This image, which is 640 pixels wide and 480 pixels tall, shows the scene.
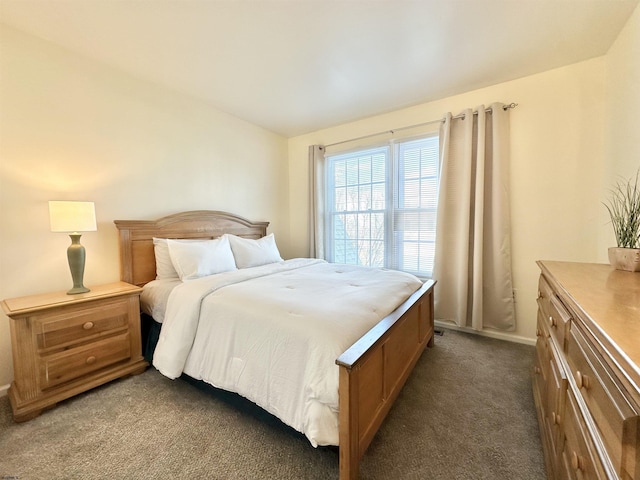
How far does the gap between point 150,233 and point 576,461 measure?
120 inches

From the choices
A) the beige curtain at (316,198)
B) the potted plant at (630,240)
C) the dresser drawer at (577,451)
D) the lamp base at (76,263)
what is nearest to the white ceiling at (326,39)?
the beige curtain at (316,198)

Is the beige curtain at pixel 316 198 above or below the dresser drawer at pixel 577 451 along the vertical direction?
above

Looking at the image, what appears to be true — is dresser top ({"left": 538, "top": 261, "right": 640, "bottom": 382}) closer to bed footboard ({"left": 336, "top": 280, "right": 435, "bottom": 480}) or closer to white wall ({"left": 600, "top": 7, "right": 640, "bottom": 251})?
bed footboard ({"left": 336, "top": 280, "right": 435, "bottom": 480})

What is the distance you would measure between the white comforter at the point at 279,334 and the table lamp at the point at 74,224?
69cm

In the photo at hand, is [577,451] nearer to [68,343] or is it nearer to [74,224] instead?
[68,343]

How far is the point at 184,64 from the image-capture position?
7.45 ft

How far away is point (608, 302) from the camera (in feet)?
2.82

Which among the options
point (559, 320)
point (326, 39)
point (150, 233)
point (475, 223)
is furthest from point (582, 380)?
point (150, 233)

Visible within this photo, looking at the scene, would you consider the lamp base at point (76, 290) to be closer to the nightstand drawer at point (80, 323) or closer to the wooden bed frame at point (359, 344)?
the nightstand drawer at point (80, 323)

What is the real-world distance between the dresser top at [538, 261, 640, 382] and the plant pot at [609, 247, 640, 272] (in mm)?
34

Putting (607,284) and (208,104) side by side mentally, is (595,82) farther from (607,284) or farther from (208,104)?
(208,104)

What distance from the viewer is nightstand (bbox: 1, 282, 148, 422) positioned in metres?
1.57

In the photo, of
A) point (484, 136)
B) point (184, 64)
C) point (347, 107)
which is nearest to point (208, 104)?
point (184, 64)

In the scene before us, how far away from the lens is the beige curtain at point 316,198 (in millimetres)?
3789
